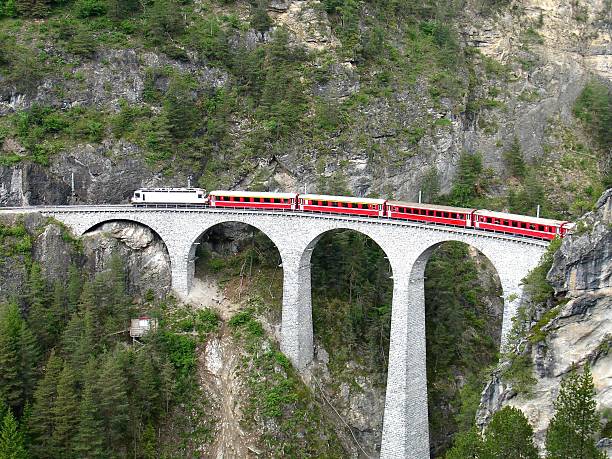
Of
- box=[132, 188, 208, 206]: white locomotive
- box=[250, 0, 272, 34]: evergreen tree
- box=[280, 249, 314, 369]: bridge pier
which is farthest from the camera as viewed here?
box=[250, 0, 272, 34]: evergreen tree

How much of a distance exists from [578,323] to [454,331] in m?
28.6

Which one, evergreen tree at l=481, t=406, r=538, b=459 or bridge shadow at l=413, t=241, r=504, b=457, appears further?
bridge shadow at l=413, t=241, r=504, b=457

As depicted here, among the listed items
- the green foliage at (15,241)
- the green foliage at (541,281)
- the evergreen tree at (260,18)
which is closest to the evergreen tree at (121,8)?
the evergreen tree at (260,18)

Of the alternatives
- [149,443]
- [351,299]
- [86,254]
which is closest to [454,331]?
[351,299]

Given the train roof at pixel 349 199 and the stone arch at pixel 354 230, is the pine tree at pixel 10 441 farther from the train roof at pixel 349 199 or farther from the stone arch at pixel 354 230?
the train roof at pixel 349 199

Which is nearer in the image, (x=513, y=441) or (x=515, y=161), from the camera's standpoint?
(x=513, y=441)

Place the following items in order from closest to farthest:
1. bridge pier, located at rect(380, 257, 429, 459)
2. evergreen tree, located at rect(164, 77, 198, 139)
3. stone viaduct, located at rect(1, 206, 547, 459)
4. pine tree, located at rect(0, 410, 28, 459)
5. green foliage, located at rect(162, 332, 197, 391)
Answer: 1. pine tree, located at rect(0, 410, 28, 459)
2. stone viaduct, located at rect(1, 206, 547, 459)
3. bridge pier, located at rect(380, 257, 429, 459)
4. green foliage, located at rect(162, 332, 197, 391)
5. evergreen tree, located at rect(164, 77, 198, 139)

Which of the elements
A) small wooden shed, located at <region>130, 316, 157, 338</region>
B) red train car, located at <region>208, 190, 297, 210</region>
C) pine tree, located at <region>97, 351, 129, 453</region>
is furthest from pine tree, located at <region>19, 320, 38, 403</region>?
red train car, located at <region>208, 190, 297, 210</region>

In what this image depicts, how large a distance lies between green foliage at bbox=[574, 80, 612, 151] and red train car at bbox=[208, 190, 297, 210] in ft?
142

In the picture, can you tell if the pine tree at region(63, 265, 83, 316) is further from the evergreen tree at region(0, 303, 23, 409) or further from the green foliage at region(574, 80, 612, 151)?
the green foliage at region(574, 80, 612, 151)

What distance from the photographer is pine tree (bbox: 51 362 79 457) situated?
1699 inches

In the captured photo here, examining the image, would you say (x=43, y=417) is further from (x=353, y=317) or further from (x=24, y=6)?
(x=24, y=6)

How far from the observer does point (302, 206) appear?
55.7 metres

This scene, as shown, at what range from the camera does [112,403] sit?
151 feet
